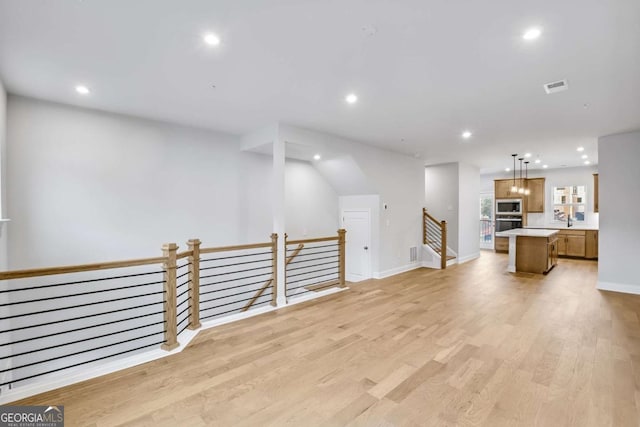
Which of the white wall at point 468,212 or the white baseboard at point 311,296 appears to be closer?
the white baseboard at point 311,296

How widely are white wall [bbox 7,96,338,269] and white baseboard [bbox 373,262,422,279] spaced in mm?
2590

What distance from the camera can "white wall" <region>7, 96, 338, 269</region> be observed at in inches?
142

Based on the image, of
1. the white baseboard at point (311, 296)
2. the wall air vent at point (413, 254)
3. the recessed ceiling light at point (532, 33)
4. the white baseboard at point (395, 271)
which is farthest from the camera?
the wall air vent at point (413, 254)

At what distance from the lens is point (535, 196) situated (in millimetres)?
9734

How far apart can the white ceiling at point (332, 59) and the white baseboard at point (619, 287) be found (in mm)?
2899

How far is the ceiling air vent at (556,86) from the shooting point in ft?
10.4

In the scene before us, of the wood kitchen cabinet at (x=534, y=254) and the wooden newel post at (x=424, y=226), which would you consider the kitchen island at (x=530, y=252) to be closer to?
the wood kitchen cabinet at (x=534, y=254)

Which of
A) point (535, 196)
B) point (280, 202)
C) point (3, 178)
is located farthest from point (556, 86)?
point (535, 196)

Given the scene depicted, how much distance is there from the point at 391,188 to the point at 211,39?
5.15 metres

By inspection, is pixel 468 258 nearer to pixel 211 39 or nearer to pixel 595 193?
pixel 595 193

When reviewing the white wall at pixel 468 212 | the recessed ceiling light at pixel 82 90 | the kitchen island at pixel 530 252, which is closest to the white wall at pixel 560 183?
Result: the white wall at pixel 468 212

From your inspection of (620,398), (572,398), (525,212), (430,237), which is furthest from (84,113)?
(525,212)

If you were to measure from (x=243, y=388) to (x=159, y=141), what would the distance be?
12.6 ft

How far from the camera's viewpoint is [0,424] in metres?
2.14
